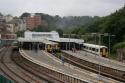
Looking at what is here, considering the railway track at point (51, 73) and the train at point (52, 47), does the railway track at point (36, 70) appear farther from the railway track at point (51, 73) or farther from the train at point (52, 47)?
the train at point (52, 47)

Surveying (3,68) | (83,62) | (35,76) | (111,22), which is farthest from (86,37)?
(35,76)

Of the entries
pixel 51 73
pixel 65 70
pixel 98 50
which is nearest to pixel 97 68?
pixel 65 70

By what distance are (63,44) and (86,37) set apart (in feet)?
62.3

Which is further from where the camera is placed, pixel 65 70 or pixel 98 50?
pixel 98 50

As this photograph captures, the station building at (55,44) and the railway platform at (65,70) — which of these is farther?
the station building at (55,44)

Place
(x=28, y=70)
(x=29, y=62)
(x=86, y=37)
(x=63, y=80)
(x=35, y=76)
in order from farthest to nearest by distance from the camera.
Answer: (x=86, y=37), (x=29, y=62), (x=28, y=70), (x=35, y=76), (x=63, y=80)

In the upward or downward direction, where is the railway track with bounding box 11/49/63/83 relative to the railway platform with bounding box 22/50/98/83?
downward

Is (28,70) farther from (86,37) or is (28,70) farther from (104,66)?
(86,37)

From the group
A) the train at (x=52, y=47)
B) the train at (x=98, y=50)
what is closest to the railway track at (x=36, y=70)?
the train at (x=52, y=47)

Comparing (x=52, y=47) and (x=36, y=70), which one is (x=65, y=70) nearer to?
(x=36, y=70)

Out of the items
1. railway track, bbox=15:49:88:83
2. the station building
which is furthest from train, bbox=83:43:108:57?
railway track, bbox=15:49:88:83

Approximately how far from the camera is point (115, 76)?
154 feet

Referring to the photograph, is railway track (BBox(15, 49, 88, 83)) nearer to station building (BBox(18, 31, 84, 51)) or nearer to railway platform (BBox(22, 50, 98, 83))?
railway platform (BBox(22, 50, 98, 83))

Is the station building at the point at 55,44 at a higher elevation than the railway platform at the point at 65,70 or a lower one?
lower
